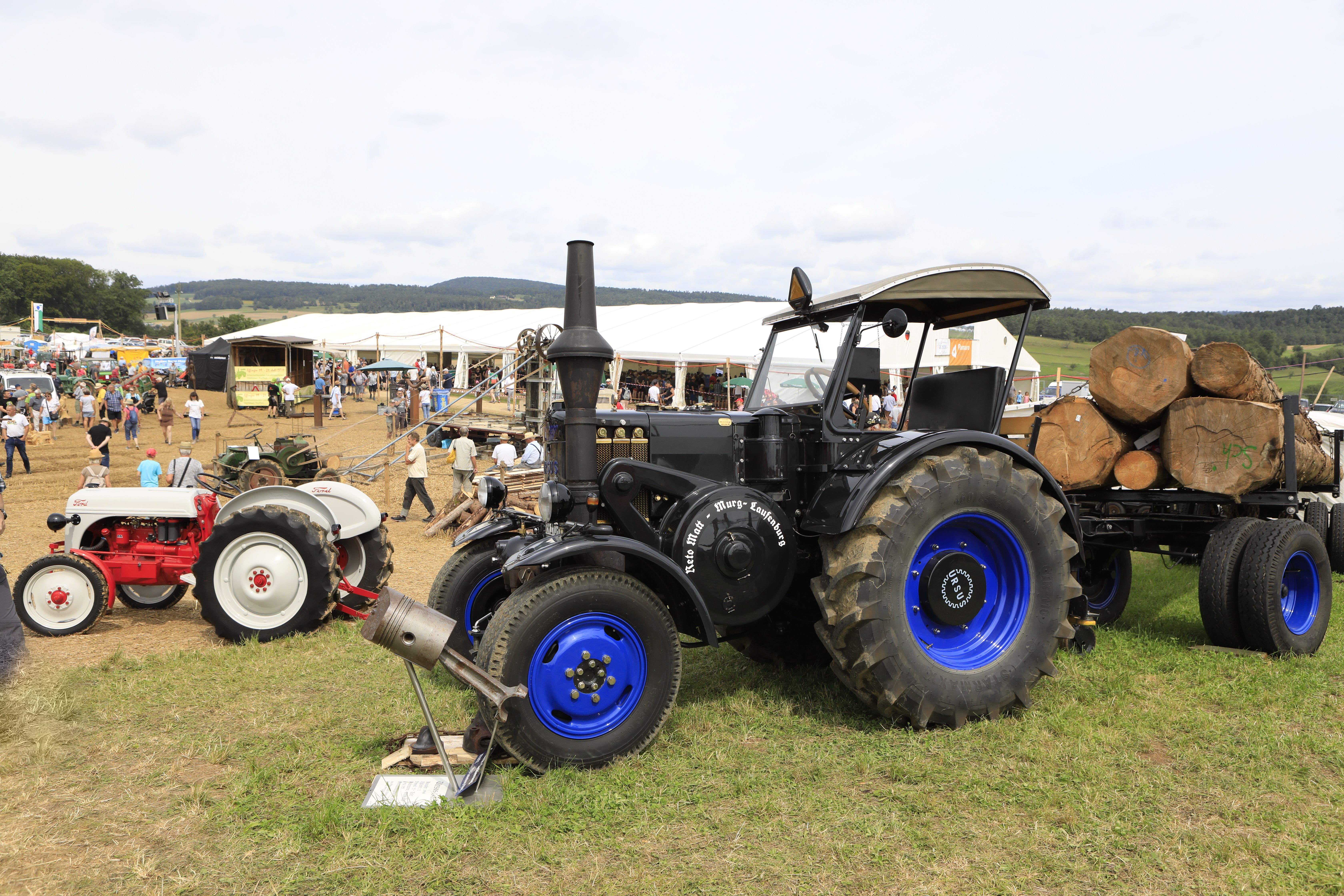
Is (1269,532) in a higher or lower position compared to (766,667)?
higher

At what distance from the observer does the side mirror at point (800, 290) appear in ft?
16.8

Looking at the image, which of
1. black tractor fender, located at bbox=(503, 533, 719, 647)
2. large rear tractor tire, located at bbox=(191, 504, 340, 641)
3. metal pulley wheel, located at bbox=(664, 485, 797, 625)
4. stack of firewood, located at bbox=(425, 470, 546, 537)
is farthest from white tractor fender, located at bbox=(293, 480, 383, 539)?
stack of firewood, located at bbox=(425, 470, 546, 537)

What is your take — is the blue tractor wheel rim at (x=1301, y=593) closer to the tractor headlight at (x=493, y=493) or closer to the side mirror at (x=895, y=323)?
the side mirror at (x=895, y=323)

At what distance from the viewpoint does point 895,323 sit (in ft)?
16.2

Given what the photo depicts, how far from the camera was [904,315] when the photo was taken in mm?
4824

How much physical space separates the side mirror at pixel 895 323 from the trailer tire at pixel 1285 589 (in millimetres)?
3126

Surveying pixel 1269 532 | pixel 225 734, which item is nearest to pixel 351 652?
pixel 225 734

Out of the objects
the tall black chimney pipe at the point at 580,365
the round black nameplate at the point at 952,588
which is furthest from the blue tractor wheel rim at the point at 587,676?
the round black nameplate at the point at 952,588

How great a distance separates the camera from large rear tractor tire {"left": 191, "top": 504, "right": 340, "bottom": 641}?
666cm

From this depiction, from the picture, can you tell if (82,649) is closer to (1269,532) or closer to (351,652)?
(351,652)

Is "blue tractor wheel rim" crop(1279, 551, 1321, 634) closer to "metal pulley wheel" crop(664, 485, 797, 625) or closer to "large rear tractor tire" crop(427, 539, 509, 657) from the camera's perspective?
"metal pulley wheel" crop(664, 485, 797, 625)

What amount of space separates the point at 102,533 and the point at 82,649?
4.34 feet

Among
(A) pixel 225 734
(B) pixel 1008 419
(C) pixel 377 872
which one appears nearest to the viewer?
(C) pixel 377 872

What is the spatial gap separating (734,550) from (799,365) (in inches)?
55.9
